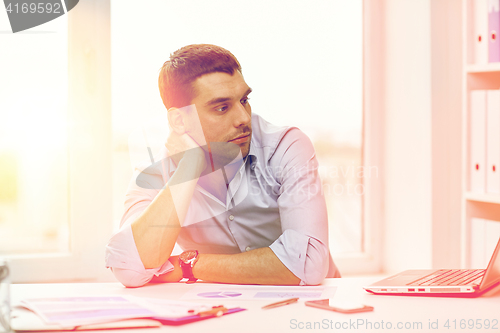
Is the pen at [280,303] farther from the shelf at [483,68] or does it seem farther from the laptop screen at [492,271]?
the shelf at [483,68]

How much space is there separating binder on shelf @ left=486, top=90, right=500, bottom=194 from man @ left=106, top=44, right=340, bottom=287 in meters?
0.67

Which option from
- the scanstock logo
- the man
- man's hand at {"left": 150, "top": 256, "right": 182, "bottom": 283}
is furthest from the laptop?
the scanstock logo

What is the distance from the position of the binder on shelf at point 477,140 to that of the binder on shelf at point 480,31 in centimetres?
13

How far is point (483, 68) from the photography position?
1.56 meters

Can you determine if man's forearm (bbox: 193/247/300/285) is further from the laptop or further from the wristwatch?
the laptop

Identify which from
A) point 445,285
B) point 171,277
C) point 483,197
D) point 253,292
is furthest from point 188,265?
point 483,197

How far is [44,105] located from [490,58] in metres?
1.66

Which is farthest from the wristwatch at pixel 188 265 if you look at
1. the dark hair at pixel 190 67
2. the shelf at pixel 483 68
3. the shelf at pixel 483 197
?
the shelf at pixel 483 68

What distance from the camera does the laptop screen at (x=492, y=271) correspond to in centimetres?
78

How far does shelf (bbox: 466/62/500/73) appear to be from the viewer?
1.54 m

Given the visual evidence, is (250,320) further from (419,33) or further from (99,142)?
(419,33)

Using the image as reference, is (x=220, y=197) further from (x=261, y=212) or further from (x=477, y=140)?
(x=477, y=140)

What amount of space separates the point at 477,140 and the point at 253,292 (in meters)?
1.13

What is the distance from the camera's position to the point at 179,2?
182 cm
